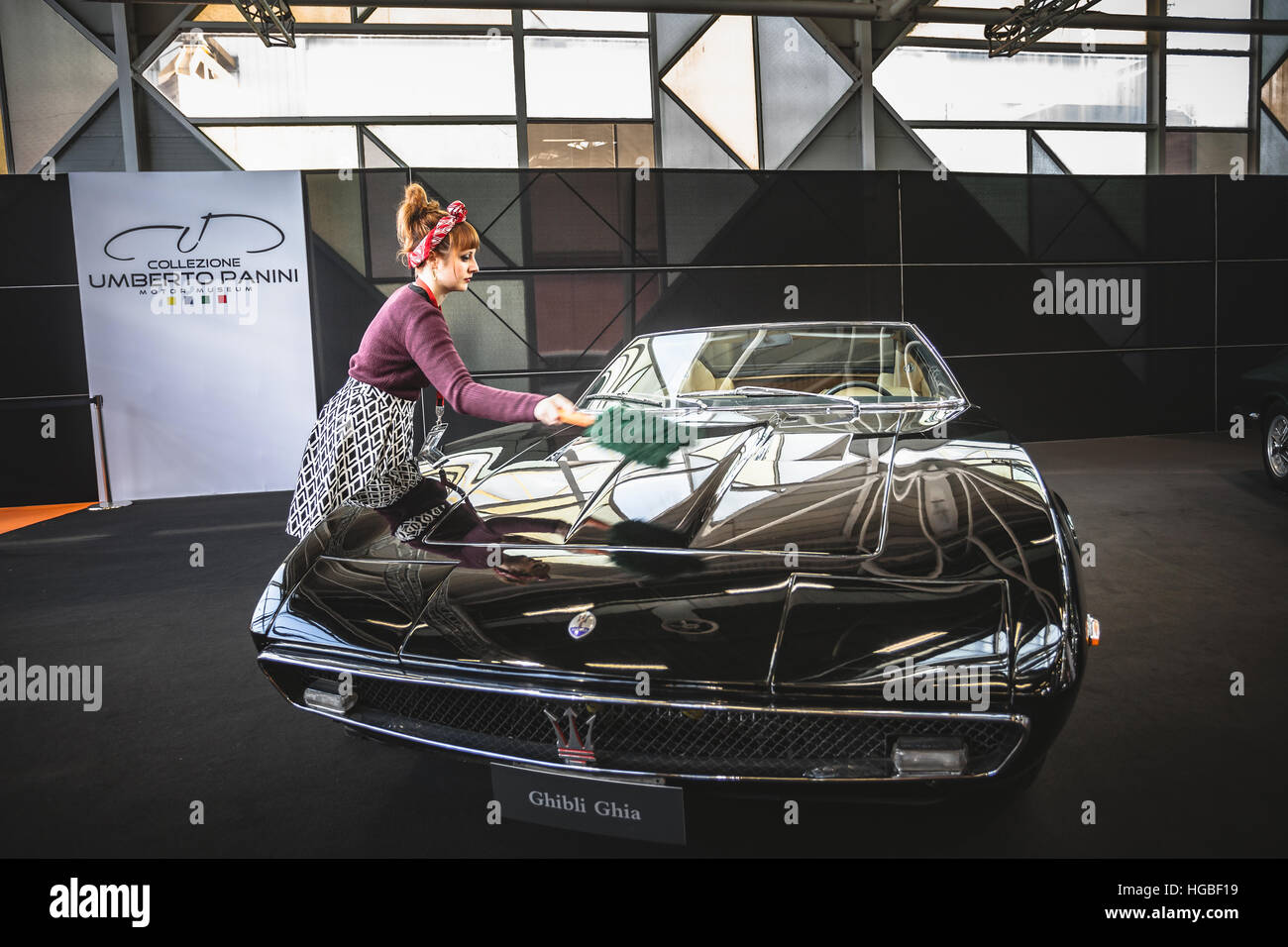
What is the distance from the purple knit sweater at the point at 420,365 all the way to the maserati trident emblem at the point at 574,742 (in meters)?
0.68

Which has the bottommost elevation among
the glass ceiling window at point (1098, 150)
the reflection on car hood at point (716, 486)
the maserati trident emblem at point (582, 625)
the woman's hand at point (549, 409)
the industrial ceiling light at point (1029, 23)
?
the maserati trident emblem at point (582, 625)

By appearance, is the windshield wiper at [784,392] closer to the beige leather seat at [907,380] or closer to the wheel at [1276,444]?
the beige leather seat at [907,380]

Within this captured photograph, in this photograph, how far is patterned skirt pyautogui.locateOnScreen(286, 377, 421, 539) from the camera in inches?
82.6

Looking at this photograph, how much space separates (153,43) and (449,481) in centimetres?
1086

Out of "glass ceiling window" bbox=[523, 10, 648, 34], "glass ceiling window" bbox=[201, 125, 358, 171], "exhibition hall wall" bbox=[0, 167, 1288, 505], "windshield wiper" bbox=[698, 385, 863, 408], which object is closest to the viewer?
"windshield wiper" bbox=[698, 385, 863, 408]

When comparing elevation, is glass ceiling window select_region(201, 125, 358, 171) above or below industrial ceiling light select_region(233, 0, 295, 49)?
below

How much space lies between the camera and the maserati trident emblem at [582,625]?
138 cm

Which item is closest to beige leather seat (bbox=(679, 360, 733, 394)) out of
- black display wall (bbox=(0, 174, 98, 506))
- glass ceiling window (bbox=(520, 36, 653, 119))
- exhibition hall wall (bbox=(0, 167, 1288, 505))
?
exhibition hall wall (bbox=(0, 167, 1288, 505))

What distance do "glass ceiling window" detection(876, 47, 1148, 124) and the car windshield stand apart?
9.57 meters

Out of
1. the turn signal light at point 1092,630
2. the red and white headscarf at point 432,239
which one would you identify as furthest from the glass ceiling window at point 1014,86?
the turn signal light at point 1092,630

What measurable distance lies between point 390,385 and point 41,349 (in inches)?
245

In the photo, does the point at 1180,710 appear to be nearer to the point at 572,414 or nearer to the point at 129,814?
the point at 572,414

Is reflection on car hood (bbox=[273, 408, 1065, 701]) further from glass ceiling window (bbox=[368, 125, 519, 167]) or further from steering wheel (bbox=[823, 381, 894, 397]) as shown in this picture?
glass ceiling window (bbox=[368, 125, 519, 167])

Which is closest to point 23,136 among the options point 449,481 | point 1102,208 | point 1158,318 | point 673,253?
point 673,253
